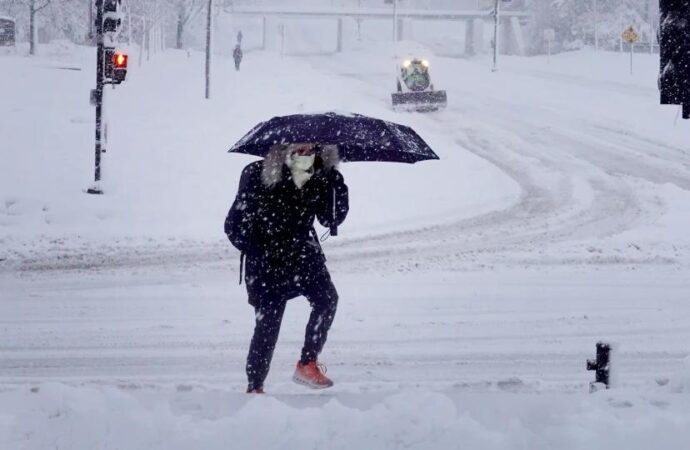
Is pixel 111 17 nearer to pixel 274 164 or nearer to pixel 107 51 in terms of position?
pixel 107 51

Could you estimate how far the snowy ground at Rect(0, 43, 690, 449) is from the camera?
15.5 ft

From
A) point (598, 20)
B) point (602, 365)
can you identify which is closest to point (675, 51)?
point (602, 365)

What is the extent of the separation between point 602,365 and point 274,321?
86.9 inches

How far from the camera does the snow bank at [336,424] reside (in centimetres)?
445

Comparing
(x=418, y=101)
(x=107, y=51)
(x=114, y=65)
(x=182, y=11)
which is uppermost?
(x=182, y=11)

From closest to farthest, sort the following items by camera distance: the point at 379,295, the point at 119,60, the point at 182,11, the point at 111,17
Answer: the point at 379,295, the point at 111,17, the point at 119,60, the point at 182,11

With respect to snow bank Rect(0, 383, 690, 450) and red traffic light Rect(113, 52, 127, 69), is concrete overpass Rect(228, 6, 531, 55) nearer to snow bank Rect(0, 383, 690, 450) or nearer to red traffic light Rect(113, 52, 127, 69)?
red traffic light Rect(113, 52, 127, 69)

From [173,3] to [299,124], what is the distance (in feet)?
205

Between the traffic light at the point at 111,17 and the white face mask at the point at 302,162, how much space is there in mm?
9875

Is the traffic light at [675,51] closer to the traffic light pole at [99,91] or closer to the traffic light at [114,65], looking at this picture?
the traffic light at [114,65]

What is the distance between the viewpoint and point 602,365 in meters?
5.70

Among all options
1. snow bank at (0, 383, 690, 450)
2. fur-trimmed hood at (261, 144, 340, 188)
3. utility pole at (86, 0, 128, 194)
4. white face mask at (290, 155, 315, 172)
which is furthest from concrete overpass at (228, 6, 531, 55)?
snow bank at (0, 383, 690, 450)

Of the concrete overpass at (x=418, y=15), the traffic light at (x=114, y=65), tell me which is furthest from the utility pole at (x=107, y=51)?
the concrete overpass at (x=418, y=15)

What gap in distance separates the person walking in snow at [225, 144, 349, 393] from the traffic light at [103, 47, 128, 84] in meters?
9.81
